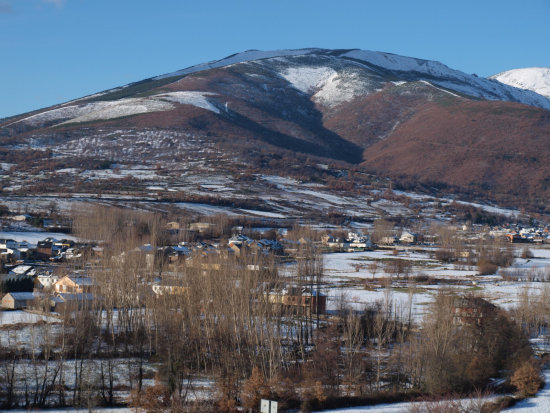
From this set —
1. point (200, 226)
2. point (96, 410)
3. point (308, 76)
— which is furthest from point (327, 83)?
point (96, 410)

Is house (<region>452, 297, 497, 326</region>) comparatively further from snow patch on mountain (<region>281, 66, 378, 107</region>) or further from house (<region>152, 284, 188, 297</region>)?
snow patch on mountain (<region>281, 66, 378, 107</region>)

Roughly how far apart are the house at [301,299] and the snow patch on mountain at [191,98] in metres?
106

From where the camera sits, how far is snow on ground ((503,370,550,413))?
18.6m

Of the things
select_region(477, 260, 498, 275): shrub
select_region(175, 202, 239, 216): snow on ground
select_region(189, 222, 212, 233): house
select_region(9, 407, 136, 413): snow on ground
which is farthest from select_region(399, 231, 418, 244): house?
select_region(9, 407, 136, 413): snow on ground

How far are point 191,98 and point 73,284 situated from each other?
111199 mm

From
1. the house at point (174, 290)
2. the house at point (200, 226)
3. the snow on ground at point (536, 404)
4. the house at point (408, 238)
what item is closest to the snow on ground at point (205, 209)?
the house at point (200, 226)

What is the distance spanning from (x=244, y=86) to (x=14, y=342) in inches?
5465

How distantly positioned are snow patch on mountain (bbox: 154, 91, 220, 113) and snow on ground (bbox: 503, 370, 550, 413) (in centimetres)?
11538

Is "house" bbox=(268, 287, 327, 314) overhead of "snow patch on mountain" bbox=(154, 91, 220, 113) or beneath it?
beneath

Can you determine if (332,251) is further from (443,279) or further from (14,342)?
(14,342)

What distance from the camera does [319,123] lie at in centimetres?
16062

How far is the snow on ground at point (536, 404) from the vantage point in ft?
61.1

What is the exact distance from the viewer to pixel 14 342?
22672 mm

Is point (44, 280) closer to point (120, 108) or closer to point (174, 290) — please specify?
point (174, 290)
